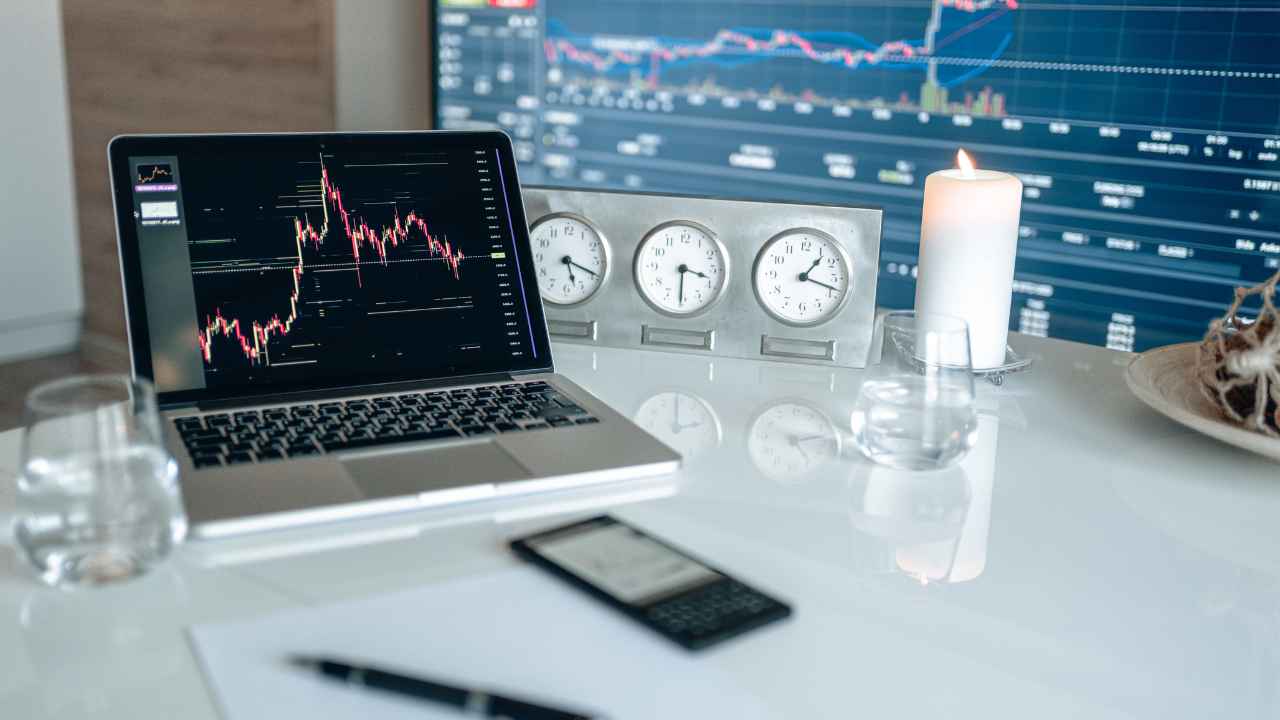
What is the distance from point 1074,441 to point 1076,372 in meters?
0.23

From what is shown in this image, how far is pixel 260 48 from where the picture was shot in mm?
2436

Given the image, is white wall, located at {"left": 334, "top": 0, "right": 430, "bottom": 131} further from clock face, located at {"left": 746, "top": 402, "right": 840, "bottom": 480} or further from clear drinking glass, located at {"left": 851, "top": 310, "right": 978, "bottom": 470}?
clear drinking glass, located at {"left": 851, "top": 310, "right": 978, "bottom": 470}

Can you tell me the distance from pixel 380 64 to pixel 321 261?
141cm

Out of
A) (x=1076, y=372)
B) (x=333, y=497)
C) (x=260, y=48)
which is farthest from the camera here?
(x=260, y=48)

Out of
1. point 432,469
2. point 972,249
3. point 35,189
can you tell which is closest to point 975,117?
point 972,249

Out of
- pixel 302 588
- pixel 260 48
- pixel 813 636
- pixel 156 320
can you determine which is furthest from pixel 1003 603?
pixel 260 48

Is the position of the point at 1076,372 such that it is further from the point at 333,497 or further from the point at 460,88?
the point at 460,88

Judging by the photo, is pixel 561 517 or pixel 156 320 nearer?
pixel 561 517

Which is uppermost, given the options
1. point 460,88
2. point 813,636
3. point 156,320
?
point 460,88

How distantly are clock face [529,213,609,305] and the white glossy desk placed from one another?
0.23 metres

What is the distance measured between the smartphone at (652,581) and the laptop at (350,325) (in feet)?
0.29

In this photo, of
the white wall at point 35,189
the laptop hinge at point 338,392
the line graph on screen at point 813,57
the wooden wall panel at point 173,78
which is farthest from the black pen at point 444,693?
the white wall at point 35,189

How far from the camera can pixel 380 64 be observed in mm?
2338

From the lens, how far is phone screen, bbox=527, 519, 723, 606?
2.24ft
